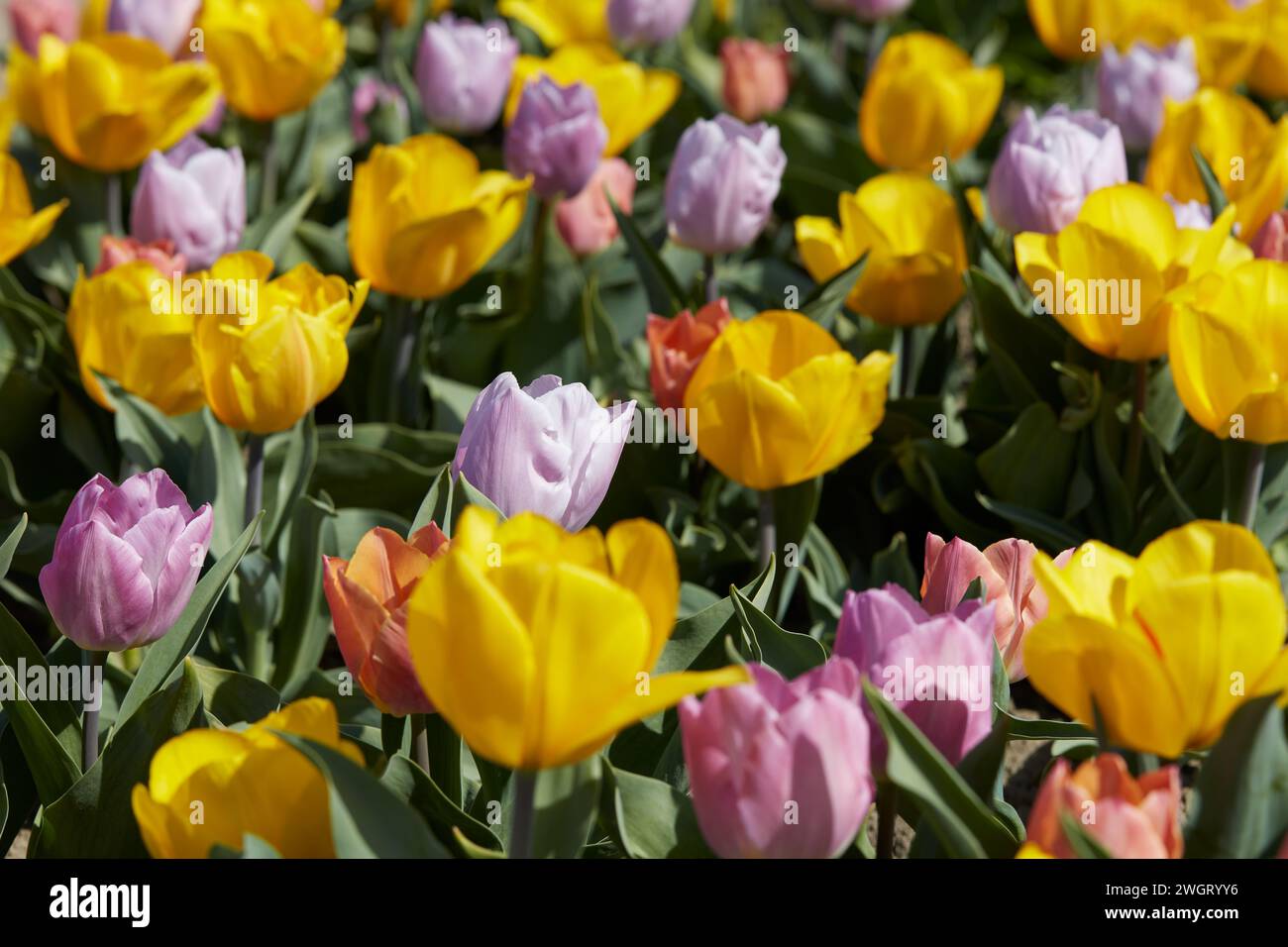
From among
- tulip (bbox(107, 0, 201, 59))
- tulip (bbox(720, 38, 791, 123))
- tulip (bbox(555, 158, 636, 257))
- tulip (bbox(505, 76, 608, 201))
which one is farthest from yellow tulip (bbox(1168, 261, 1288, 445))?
tulip (bbox(107, 0, 201, 59))

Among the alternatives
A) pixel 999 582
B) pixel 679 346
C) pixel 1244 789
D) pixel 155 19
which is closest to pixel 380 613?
pixel 999 582

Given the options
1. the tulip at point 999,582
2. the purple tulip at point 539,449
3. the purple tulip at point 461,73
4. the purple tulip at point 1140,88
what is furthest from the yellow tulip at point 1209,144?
the purple tulip at point 539,449

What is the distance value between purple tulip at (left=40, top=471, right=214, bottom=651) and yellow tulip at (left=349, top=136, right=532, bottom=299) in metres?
0.86

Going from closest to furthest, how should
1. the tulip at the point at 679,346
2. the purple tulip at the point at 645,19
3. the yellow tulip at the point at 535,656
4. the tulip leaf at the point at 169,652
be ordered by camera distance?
the yellow tulip at the point at 535,656, the tulip leaf at the point at 169,652, the tulip at the point at 679,346, the purple tulip at the point at 645,19

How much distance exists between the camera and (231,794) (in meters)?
1.13

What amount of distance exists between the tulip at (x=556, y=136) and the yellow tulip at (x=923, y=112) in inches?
23.7

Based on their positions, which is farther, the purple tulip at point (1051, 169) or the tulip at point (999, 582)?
the purple tulip at point (1051, 169)

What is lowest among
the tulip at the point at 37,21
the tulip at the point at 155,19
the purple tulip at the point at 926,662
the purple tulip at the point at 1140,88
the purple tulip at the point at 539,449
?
the purple tulip at the point at 926,662

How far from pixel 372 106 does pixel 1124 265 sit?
2.18 meters

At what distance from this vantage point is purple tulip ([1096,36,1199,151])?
9.77 feet

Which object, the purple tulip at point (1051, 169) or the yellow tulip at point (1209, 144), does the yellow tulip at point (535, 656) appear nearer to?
the purple tulip at point (1051, 169)

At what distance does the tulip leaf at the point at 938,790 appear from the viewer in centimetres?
112

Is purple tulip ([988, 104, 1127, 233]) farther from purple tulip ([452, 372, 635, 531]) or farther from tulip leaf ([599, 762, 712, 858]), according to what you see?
tulip leaf ([599, 762, 712, 858])
